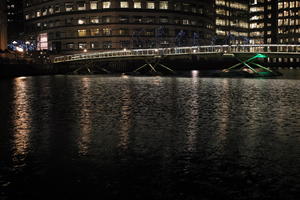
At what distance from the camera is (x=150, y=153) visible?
57.2 ft

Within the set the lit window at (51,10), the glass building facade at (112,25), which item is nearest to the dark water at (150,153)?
the glass building facade at (112,25)

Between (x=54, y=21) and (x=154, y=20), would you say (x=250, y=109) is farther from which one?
(x=54, y=21)

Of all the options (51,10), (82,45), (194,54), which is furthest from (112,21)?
(194,54)

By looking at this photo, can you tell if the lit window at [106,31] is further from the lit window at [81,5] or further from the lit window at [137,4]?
the lit window at [137,4]

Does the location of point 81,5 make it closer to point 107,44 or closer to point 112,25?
point 112,25

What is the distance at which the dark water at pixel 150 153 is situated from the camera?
13047 mm

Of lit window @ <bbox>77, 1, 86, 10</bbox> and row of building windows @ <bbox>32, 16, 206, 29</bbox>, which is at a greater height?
lit window @ <bbox>77, 1, 86, 10</bbox>

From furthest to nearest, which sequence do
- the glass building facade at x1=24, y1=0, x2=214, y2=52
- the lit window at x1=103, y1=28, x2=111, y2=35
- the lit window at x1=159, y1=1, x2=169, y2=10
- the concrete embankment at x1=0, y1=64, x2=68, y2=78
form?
the lit window at x1=159, y1=1, x2=169, y2=10 < the glass building facade at x1=24, y1=0, x2=214, y2=52 < the lit window at x1=103, y1=28, x2=111, y2=35 < the concrete embankment at x1=0, y1=64, x2=68, y2=78

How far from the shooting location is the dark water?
13047 mm

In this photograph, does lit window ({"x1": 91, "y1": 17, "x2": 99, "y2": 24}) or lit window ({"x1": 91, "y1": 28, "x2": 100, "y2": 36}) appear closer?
lit window ({"x1": 91, "y1": 28, "x2": 100, "y2": 36})

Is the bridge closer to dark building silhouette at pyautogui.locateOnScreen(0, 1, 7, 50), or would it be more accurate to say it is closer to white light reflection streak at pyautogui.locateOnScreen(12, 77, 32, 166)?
dark building silhouette at pyautogui.locateOnScreen(0, 1, 7, 50)

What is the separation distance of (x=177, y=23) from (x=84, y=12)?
32.1 m

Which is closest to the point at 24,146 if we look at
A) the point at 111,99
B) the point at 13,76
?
the point at 111,99

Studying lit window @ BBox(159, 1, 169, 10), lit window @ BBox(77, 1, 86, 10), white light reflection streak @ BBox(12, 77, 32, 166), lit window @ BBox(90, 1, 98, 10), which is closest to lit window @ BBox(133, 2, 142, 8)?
lit window @ BBox(159, 1, 169, 10)
